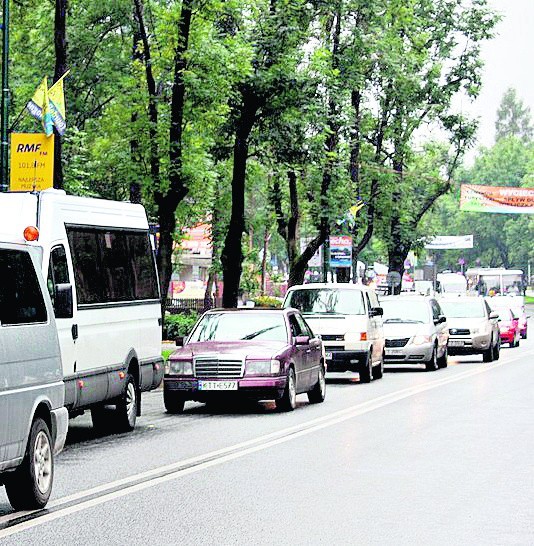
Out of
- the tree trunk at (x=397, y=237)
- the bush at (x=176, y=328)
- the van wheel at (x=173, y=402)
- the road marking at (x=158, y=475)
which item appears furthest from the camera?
the tree trunk at (x=397, y=237)

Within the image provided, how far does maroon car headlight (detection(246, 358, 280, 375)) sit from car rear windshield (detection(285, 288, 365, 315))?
29.8 ft

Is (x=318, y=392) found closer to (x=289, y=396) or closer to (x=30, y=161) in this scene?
(x=289, y=396)

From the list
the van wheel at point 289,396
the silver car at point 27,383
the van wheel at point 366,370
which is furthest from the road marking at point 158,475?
the van wheel at point 366,370

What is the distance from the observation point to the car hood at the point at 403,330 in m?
35.5

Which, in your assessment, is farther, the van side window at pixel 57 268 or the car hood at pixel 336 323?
the car hood at pixel 336 323

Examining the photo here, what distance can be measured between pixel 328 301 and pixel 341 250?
20.9 meters

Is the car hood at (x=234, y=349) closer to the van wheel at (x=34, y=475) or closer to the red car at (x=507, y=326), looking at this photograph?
the van wheel at (x=34, y=475)

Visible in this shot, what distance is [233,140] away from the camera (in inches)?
1592

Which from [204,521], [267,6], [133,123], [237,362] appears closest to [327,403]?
[237,362]

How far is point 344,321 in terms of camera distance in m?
29.8

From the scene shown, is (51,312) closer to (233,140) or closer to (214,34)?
(214,34)

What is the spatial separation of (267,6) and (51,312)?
26.2 m

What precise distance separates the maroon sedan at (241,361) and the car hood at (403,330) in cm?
1303

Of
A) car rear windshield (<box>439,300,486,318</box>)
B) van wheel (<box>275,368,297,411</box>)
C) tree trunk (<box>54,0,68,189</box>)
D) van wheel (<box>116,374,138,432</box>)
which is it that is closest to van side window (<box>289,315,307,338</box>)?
van wheel (<box>275,368,297,411</box>)
